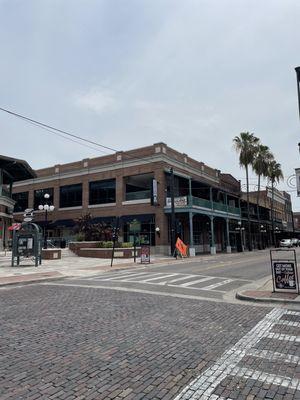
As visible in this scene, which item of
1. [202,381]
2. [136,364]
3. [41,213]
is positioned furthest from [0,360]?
[41,213]

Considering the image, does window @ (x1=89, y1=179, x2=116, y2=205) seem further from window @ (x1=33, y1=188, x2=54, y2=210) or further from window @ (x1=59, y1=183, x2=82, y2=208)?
window @ (x1=33, y1=188, x2=54, y2=210)

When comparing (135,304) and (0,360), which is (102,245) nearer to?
(135,304)

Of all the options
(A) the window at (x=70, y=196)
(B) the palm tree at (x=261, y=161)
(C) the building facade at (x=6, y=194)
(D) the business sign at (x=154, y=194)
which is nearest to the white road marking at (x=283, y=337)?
(D) the business sign at (x=154, y=194)

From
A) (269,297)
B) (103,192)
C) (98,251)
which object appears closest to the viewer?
(269,297)

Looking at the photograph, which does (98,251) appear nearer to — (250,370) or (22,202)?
(250,370)

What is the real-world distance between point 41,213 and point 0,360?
1752 inches

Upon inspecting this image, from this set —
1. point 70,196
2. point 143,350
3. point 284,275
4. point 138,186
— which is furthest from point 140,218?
point 143,350

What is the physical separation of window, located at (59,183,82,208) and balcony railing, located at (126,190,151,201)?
7.66m

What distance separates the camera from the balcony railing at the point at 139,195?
124 ft

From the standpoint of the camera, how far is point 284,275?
1040cm

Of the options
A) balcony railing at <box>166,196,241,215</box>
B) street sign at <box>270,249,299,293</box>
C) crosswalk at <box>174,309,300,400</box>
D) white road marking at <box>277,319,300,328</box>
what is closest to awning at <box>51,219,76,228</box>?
balcony railing at <box>166,196,241,215</box>

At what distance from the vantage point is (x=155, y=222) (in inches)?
1417

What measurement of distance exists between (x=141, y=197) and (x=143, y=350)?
32.6m

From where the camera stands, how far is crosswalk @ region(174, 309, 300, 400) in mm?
4004
